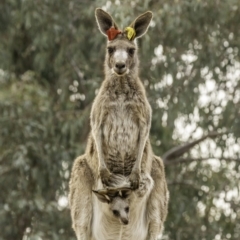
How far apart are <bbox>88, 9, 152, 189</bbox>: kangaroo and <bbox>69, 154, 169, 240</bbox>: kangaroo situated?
0.15 metres

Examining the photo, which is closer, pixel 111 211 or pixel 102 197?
pixel 102 197

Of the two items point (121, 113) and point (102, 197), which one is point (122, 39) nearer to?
point (121, 113)

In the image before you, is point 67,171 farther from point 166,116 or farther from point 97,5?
point 97,5

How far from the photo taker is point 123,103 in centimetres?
644

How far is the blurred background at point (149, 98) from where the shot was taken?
1197cm

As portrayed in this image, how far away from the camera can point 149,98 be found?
40.0 ft

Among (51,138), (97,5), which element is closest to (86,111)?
(51,138)

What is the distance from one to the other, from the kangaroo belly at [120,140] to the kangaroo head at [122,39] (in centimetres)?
32

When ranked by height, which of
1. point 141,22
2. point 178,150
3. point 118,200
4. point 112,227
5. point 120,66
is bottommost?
point 178,150

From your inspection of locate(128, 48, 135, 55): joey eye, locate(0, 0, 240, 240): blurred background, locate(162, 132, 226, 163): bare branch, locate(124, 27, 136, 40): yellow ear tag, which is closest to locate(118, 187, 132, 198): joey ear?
locate(128, 48, 135, 55): joey eye

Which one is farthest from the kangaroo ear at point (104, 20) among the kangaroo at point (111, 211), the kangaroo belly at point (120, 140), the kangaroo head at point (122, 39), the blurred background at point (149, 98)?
the blurred background at point (149, 98)

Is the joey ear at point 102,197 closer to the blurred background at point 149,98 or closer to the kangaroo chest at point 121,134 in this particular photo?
the kangaroo chest at point 121,134

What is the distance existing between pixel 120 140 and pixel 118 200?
19.9 inches

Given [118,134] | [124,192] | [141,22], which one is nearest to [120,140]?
[118,134]
